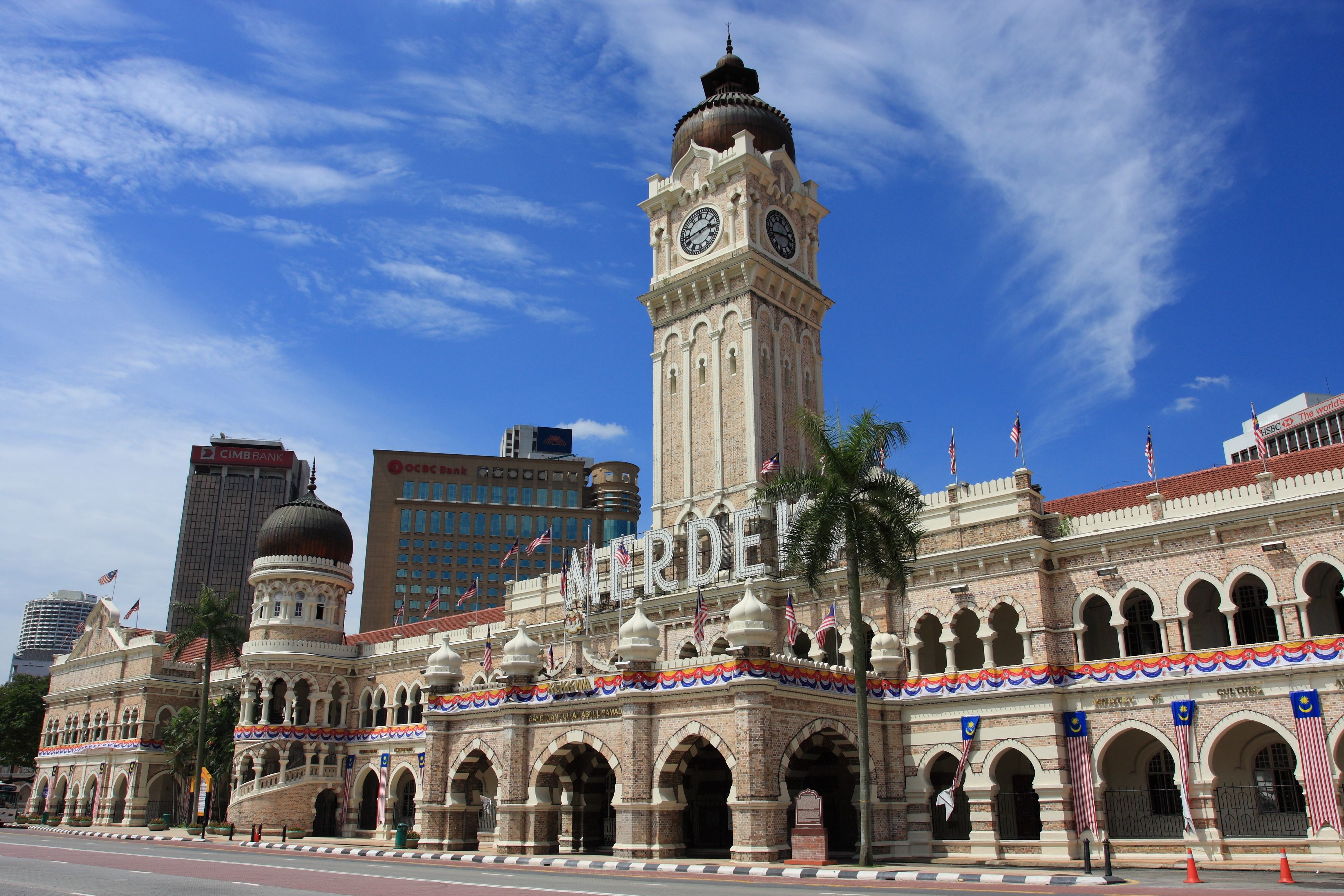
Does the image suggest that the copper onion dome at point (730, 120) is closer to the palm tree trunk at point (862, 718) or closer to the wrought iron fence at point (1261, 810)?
the palm tree trunk at point (862, 718)

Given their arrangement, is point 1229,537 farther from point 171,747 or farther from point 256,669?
point 171,747

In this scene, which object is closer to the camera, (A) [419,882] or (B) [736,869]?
(A) [419,882]

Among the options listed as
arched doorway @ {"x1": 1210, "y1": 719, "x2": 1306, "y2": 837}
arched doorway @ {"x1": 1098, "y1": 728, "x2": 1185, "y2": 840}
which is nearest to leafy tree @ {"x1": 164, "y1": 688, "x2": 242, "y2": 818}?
arched doorway @ {"x1": 1098, "y1": 728, "x2": 1185, "y2": 840}

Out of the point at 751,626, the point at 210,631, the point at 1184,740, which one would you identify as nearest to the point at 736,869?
the point at 751,626

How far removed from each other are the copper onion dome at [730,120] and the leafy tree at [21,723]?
63.3 metres

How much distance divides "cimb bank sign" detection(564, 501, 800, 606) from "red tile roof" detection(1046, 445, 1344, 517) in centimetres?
1032

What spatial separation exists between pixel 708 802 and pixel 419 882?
17.6 metres

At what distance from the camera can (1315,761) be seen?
28.3 meters

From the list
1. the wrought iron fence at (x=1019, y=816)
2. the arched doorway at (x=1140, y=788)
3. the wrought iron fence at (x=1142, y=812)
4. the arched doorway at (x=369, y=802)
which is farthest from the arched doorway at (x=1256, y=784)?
the arched doorway at (x=369, y=802)

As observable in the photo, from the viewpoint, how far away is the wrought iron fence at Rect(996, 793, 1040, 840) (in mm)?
33906

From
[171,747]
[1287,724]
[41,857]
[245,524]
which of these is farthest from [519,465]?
[1287,724]

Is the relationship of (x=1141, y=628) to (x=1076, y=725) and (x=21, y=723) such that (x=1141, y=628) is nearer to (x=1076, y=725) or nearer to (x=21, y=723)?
(x=1076, y=725)

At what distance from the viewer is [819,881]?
23969mm

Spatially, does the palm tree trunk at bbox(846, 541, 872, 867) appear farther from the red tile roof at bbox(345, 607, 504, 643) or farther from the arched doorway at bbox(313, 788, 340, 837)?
the arched doorway at bbox(313, 788, 340, 837)
